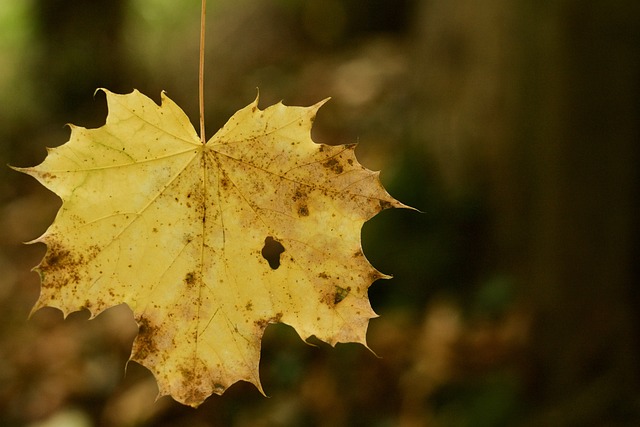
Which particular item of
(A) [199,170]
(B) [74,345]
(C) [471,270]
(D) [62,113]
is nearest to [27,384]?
(B) [74,345]

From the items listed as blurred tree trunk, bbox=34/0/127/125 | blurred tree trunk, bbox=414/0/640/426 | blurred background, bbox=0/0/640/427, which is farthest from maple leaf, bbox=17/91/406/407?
blurred tree trunk, bbox=34/0/127/125

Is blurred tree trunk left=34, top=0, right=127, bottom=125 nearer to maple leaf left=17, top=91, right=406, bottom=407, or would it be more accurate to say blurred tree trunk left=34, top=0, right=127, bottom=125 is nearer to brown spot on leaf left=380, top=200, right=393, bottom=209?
maple leaf left=17, top=91, right=406, bottom=407

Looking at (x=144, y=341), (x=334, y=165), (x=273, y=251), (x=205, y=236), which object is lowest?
(x=273, y=251)

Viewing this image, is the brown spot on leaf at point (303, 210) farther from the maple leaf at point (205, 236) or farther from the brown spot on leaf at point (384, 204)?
the brown spot on leaf at point (384, 204)

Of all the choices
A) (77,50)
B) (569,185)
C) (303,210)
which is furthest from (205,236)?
(77,50)

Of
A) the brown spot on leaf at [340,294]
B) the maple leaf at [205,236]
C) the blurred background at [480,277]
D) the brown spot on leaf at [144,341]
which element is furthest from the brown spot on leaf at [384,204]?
the blurred background at [480,277]

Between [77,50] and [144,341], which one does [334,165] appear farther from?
[77,50]
